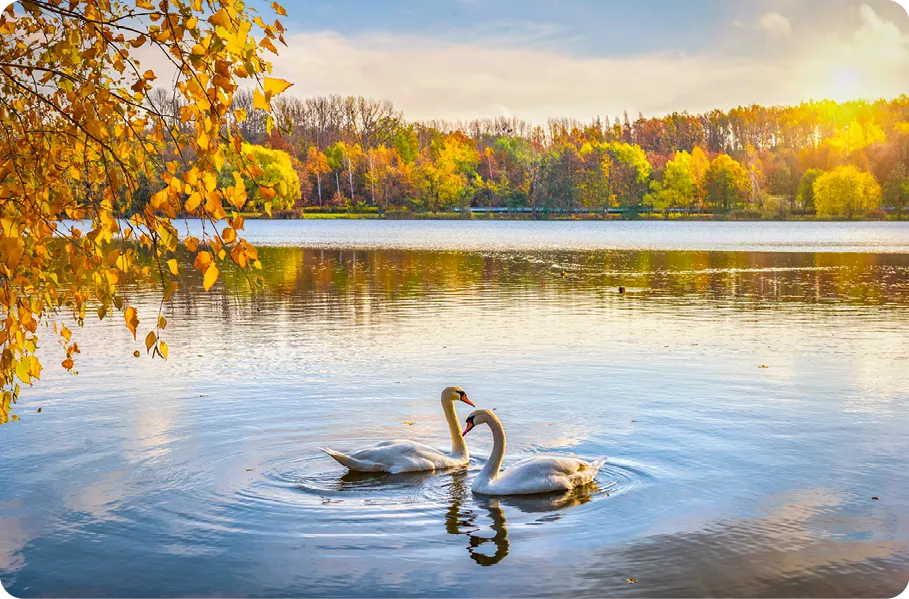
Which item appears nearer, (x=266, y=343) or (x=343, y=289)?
(x=266, y=343)

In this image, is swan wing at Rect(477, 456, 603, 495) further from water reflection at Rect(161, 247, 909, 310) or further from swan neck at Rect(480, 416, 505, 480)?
water reflection at Rect(161, 247, 909, 310)

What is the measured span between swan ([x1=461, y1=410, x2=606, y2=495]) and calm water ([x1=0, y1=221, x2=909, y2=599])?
6.8 inches

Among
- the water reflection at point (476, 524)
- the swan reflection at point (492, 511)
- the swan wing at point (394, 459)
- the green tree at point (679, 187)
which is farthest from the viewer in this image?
the green tree at point (679, 187)

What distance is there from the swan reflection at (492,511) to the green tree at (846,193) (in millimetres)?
140743

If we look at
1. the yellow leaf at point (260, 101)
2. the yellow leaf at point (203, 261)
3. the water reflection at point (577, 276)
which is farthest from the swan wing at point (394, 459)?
the water reflection at point (577, 276)

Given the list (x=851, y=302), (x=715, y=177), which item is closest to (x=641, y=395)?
(x=851, y=302)

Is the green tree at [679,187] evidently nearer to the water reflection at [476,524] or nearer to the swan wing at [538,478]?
the swan wing at [538,478]

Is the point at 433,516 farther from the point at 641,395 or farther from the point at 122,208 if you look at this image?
the point at 641,395

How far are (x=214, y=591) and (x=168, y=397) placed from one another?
27.4 feet

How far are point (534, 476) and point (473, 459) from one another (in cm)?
181

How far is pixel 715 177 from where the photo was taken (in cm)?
15838

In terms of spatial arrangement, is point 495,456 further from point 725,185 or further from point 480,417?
point 725,185

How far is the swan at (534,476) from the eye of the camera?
11.2 meters

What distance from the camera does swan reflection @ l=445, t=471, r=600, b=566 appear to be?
981 centimetres
